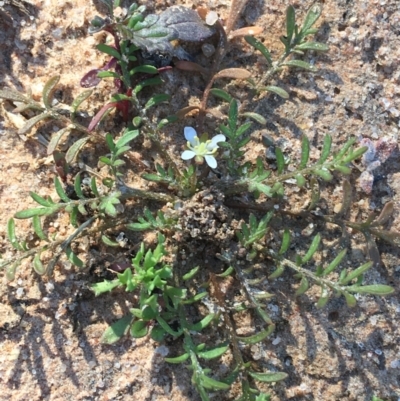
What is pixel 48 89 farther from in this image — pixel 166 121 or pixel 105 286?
pixel 105 286

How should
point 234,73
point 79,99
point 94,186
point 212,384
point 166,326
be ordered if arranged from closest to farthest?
1. point 212,384
2. point 166,326
3. point 94,186
4. point 79,99
5. point 234,73

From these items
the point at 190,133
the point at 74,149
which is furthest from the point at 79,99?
the point at 190,133

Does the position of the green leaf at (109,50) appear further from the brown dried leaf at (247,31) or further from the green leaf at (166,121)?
the brown dried leaf at (247,31)

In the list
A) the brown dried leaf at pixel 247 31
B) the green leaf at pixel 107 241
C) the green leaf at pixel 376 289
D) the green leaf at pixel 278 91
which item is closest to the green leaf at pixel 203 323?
the green leaf at pixel 107 241

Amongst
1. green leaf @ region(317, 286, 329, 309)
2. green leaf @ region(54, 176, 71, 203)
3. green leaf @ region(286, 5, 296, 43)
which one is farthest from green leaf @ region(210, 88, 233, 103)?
green leaf @ region(317, 286, 329, 309)

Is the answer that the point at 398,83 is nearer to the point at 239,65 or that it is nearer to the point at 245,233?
the point at 239,65

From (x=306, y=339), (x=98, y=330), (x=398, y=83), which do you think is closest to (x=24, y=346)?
(x=98, y=330)
